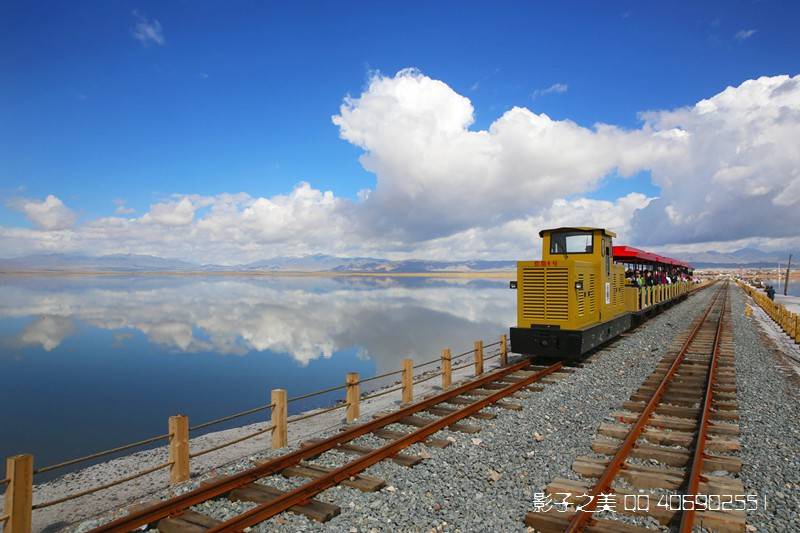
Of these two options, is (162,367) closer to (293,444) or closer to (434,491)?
(293,444)

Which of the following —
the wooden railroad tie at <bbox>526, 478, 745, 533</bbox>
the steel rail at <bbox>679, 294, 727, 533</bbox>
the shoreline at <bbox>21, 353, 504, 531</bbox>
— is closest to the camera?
the steel rail at <bbox>679, 294, 727, 533</bbox>

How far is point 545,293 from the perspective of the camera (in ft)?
43.1

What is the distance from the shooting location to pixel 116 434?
12781mm

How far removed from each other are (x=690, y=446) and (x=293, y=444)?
6.27 meters

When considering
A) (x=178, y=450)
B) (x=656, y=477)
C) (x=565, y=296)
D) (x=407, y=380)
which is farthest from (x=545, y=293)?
(x=178, y=450)

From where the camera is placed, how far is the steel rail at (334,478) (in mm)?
4985

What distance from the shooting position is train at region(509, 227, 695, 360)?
12.8m

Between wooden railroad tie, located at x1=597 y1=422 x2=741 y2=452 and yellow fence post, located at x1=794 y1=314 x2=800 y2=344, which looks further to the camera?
yellow fence post, located at x1=794 y1=314 x2=800 y2=344

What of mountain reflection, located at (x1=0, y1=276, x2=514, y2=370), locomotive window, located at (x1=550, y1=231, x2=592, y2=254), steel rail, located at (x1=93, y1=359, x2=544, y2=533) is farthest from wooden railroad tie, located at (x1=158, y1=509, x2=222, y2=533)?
mountain reflection, located at (x1=0, y1=276, x2=514, y2=370)

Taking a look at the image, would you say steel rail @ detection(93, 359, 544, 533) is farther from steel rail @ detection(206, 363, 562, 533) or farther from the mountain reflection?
the mountain reflection

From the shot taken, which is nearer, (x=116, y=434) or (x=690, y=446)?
(x=690, y=446)

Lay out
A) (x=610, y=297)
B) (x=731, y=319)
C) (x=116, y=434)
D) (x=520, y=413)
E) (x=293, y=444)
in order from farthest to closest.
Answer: (x=731, y=319) < (x=610, y=297) < (x=116, y=434) < (x=520, y=413) < (x=293, y=444)

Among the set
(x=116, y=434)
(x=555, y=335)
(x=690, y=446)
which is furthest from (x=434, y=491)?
(x=116, y=434)

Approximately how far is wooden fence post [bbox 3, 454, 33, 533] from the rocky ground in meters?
0.64
